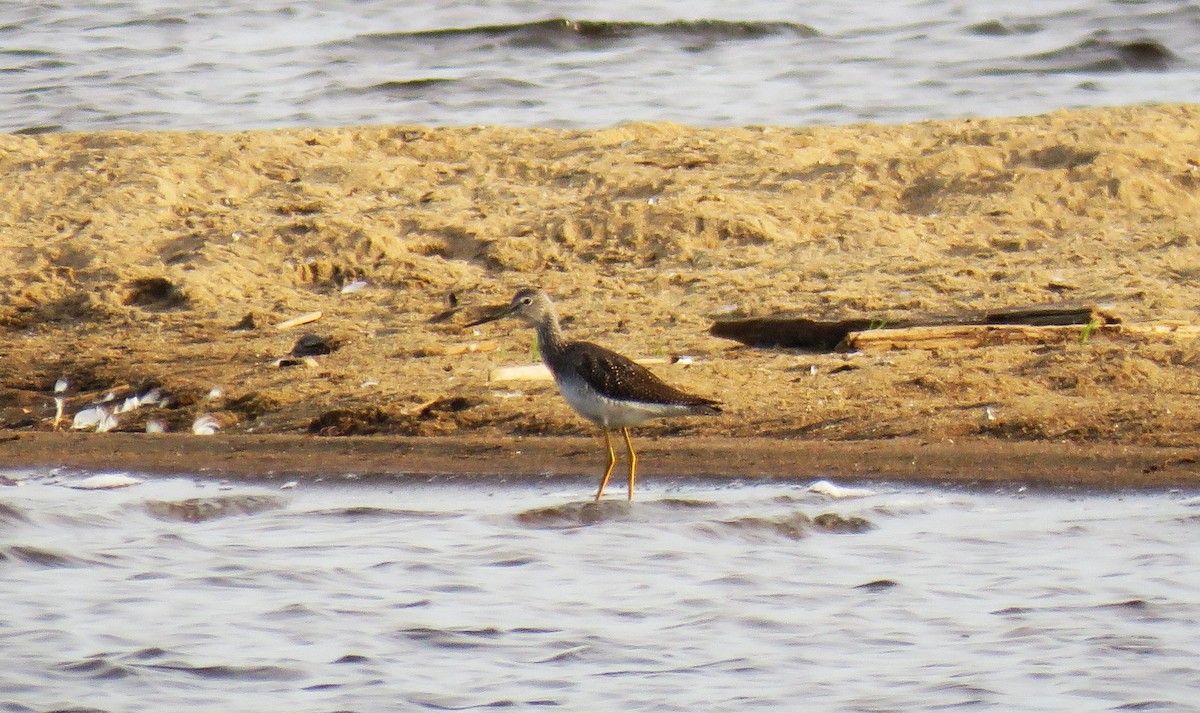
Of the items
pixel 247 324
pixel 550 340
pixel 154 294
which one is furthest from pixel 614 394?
→ pixel 154 294

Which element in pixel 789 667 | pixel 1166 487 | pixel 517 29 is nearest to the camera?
pixel 789 667

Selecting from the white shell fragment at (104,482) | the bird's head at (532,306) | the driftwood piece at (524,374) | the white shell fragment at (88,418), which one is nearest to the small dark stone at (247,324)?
the white shell fragment at (88,418)

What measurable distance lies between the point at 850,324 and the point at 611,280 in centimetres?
157

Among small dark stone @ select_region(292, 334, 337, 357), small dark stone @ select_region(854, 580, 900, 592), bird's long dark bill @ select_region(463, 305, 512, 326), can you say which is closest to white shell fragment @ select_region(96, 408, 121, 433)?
small dark stone @ select_region(292, 334, 337, 357)

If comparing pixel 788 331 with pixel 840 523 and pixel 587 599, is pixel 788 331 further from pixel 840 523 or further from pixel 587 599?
pixel 587 599

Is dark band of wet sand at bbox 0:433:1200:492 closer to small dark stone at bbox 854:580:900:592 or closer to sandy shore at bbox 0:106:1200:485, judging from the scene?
sandy shore at bbox 0:106:1200:485

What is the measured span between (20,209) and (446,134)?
275 centimetres

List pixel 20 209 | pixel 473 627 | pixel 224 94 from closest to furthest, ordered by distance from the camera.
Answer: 1. pixel 473 627
2. pixel 20 209
3. pixel 224 94

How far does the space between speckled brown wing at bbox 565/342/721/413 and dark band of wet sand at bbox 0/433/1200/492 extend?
0.40 meters

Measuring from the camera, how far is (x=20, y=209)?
11.0 m

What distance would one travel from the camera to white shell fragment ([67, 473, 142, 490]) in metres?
7.99

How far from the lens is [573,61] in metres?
17.3

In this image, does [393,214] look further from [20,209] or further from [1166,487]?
[1166,487]

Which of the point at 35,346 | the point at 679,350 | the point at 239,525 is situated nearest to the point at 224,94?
the point at 35,346
